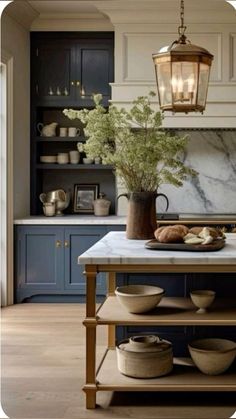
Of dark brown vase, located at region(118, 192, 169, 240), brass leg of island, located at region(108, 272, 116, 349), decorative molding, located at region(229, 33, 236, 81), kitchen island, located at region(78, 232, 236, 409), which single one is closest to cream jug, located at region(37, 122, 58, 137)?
decorative molding, located at region(229, 33, 236, 81)

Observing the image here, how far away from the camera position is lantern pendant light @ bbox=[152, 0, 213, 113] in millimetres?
2928

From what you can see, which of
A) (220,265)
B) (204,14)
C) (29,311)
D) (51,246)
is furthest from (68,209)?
(220,265)

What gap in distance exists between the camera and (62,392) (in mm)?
3266

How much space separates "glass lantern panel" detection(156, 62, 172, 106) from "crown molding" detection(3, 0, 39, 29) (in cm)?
308

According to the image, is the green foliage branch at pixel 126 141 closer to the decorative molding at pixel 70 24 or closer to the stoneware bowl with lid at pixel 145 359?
the stoneware bowl with lid at pixel 145 359

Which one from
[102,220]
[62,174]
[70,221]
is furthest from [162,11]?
[70,221]

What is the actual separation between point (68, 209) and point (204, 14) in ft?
8.00

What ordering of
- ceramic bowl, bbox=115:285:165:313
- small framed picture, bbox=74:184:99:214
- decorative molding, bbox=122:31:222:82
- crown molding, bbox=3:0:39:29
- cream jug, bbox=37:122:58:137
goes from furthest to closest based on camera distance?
small framed picture, bbox=74:184:99:214, cream jug, bbox=37:122:58:137, decorative molding, bbox=122:31:222:82, crown molding, bbox=3:0:39:29, ceramic bowl, bbox=115:285:165:313

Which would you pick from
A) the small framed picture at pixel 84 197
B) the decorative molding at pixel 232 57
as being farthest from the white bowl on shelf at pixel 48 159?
the decorative molding at pixel 232 57

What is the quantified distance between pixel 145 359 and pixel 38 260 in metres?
3.03

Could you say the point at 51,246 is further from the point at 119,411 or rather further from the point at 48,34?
the point at 119,411

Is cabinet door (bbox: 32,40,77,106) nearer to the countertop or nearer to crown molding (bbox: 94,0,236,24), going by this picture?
crown molding (bbox: 94,0,236,24)

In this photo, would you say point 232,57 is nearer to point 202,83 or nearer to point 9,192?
point 9,192

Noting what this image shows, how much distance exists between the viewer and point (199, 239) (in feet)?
10.3
